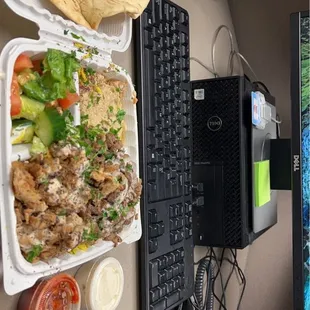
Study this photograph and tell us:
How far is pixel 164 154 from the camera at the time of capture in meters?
0.82

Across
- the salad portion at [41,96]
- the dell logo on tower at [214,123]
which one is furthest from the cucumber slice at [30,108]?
the dell logo on tower at [214,123]

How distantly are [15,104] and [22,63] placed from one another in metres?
0.05

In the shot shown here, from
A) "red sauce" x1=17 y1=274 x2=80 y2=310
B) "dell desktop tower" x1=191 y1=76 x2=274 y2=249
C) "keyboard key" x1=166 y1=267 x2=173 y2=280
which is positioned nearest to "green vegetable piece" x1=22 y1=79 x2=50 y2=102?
"red sauce" x1=17 y1=274 x2=80 y2=310

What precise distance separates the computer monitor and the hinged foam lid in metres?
0.47

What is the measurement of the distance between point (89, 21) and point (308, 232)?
2.24 ft

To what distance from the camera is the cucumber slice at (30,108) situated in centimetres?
49

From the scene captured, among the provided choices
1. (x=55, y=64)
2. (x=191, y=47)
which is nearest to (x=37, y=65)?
(x=55, y=64)

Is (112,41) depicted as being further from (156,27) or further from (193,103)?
(193,103)

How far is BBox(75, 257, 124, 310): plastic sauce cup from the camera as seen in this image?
2.07 feet

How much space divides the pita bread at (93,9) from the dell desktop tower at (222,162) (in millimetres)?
393

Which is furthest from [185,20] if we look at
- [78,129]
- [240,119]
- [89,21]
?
[78,129]

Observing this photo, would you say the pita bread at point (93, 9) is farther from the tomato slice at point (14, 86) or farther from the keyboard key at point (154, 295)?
the keyboard key at point (154, 295)

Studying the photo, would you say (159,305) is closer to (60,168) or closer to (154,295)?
(154,295)

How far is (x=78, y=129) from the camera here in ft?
1.82
